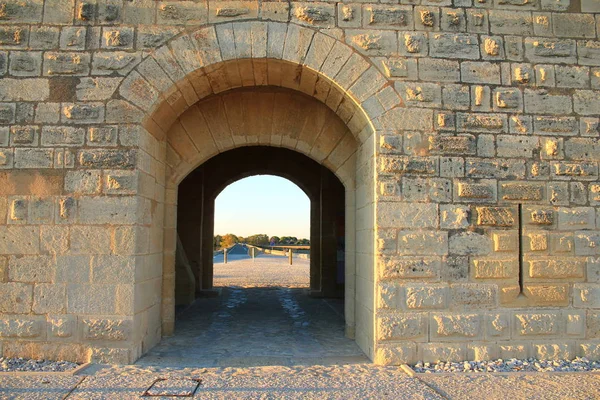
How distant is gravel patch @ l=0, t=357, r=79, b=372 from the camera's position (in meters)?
3.74

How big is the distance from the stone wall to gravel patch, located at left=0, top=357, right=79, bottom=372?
87 mm

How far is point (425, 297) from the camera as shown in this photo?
4008mm

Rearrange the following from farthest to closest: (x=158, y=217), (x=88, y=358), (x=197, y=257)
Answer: (x=197, y=257) < (x=158, y=217) < (x=88, y=358)

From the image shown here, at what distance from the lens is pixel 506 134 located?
13.9ft

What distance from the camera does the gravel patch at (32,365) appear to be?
3736 mm

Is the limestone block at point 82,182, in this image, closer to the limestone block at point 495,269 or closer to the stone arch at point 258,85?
the stone arch at point 258,85

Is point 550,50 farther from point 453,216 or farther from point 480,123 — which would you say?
point 453,216

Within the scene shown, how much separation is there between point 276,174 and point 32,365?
6.24m

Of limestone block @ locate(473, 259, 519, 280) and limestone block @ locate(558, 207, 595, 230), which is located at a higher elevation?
limestone block @ locate(558, 207, 595, 230)

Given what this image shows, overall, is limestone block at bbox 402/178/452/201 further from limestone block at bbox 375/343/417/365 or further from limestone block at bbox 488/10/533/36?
limestone block at bbox 488/10/533/36

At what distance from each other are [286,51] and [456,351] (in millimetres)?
3005

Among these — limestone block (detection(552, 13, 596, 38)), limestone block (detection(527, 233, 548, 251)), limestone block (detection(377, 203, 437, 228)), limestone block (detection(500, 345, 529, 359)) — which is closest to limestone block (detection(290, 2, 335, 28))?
limestone block (detection(377, 203, 437, 228))

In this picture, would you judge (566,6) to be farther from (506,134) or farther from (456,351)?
(456,351)

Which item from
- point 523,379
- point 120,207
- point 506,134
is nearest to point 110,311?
point 120,207
